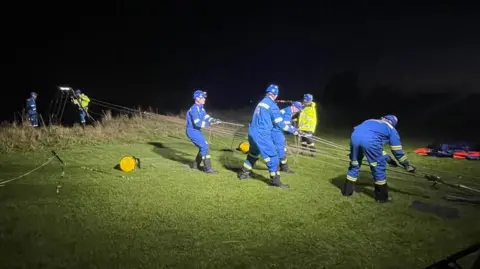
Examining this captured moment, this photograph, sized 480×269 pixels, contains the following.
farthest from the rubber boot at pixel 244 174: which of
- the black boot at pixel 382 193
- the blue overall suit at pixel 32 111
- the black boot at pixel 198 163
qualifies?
the blue overall suit at pixel 32 111

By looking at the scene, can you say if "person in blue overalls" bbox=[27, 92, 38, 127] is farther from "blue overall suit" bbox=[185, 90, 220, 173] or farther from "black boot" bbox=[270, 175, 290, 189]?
"black boot" bbox=[270, 175, 290, 189]

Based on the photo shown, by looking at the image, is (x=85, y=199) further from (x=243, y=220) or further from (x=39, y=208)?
(x=243, y=220)

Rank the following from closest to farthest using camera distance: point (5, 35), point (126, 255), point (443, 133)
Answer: point (126, 255), point (443, 133), point (5, 35)

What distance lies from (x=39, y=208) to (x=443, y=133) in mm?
16567

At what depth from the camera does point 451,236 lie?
5.00m

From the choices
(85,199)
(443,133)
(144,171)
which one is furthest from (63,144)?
(443,133)

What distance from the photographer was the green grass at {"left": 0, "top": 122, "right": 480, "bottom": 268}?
423cm

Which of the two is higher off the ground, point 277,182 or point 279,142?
point 279,142

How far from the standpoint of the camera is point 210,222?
5.28 metres

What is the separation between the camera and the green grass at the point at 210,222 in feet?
13.9

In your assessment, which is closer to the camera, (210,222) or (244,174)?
(210,222)

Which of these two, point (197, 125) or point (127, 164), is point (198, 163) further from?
point (127, 164)

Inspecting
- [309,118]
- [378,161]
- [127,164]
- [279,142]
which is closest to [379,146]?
[378,161]

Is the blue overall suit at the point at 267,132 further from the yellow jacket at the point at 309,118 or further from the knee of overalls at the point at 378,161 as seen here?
the yellow jacket at the point at 309,118
